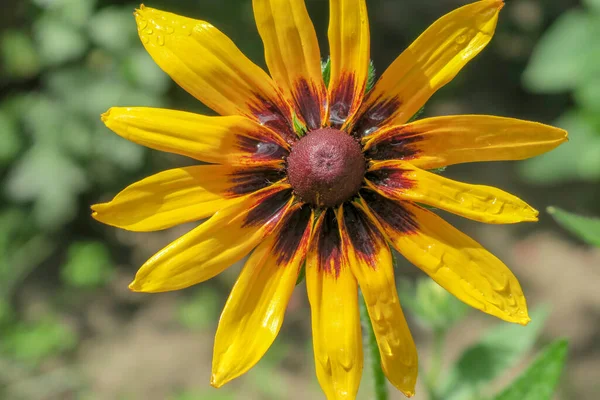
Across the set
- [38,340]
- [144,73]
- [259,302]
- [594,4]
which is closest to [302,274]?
[259,302]

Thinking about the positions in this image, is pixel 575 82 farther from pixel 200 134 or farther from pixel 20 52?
pixel 20 52

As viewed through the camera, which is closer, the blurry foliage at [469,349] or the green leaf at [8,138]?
the blurry foliage at [469,349]

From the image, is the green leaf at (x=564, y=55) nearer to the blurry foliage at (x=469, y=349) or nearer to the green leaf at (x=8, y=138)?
the blurry foliage at (x=469, y=349)

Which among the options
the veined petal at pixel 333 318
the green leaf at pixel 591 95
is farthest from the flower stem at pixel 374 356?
the green leaf at pixel 591 95

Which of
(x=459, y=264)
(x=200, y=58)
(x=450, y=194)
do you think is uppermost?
(x=200, y=58)

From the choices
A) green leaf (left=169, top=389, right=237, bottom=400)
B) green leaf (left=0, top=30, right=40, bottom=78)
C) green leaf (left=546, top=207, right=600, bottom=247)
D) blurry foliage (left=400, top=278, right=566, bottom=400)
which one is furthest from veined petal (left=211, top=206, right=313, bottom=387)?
green leaf (left=0, top=30, right=40, bottom=78)
